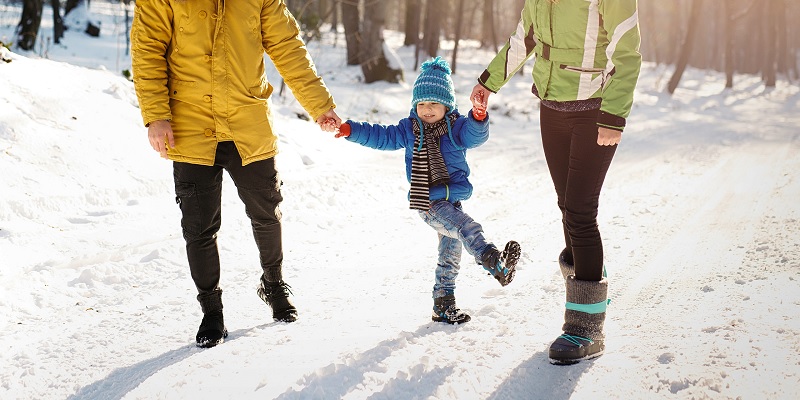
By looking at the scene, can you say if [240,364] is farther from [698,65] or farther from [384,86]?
[698,65]

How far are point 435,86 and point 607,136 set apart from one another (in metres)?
0.97

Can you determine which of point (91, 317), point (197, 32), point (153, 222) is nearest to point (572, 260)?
point (197, 32)

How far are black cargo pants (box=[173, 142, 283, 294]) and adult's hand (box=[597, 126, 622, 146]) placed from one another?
64.0 inches

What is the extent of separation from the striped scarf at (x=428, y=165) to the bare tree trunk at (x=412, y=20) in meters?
16.0

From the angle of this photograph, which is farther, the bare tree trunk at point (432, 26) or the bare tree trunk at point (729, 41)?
the bare tree trunk at point (729, 41)

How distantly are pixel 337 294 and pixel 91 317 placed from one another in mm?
1421

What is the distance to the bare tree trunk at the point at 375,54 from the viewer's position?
13.7 m

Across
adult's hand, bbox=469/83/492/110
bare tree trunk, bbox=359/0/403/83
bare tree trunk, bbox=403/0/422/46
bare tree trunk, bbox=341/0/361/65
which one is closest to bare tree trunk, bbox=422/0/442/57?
bare tree trunk, bbox=403/0/422/46

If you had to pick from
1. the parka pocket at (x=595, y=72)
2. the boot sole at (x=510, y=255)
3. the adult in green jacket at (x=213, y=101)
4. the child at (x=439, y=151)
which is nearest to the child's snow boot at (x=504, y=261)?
the boot sole at (x=510, y=255)

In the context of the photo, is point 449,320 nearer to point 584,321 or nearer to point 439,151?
point 584,321

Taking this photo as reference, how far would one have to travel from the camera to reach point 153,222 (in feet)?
16.9

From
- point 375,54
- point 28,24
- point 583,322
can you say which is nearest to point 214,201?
point 583,322

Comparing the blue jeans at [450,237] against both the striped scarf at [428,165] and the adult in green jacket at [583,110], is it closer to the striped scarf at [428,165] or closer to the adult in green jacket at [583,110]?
the striped scarf at [428,165]

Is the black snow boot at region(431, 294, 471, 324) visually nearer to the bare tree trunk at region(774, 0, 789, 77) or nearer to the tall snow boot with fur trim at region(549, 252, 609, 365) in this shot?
the tall snow boot with fur trim at region(549, 252, 609, 365)
